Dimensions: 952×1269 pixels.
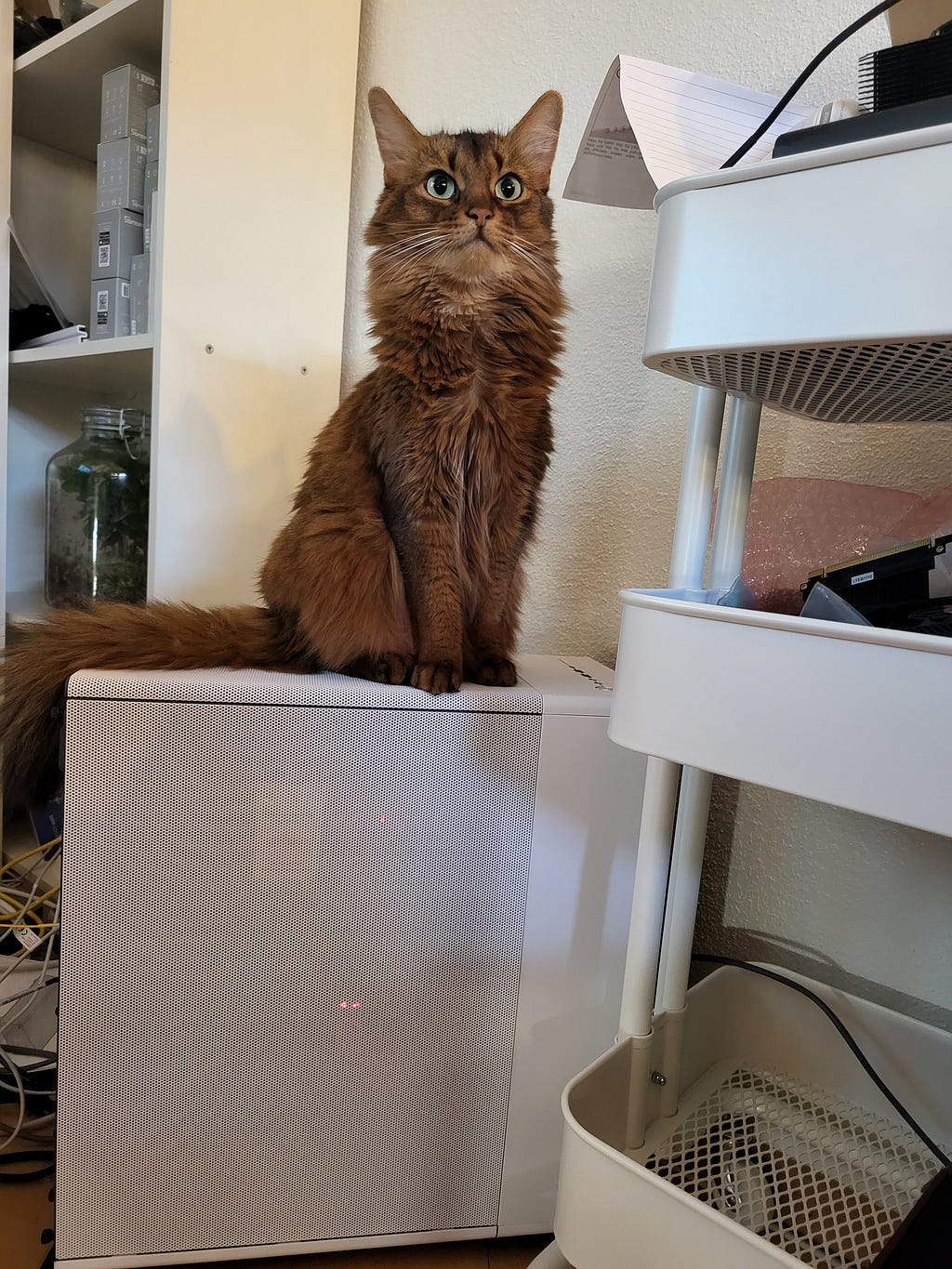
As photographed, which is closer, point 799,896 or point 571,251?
point 799,896

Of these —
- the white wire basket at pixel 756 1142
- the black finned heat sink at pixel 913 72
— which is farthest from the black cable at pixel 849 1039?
the black finned heat sink at pixel 913 72

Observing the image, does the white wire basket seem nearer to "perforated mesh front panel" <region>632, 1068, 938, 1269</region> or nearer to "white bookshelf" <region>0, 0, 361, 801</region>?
"perforated mesh front panel" <region>632, 1068, 938, 1269</region>

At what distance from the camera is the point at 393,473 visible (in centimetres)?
80

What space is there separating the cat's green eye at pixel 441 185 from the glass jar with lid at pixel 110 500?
71 centimetres

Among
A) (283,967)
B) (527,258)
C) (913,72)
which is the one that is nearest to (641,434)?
(527,258)

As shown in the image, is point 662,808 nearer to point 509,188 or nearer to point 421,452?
point 421,452

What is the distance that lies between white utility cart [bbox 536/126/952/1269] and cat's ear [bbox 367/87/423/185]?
468 millimetres

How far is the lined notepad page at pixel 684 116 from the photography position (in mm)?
500

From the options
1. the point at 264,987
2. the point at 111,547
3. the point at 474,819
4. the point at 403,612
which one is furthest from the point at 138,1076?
the point at 111,547

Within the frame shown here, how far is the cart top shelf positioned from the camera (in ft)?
1.05

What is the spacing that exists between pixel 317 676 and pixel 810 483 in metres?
0.48

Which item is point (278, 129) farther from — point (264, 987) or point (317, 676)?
point (264, 987)

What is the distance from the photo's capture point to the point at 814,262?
13.6 inches

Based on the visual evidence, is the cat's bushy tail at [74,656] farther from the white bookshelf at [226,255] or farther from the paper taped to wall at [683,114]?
the paper taped to wall at [683,114]
